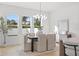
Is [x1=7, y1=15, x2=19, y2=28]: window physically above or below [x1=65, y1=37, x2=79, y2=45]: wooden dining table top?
above

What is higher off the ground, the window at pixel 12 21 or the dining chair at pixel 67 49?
the window at pixel 12 21

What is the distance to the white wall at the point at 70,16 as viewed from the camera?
2.05 metres

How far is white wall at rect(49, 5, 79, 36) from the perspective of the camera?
6.74 feet

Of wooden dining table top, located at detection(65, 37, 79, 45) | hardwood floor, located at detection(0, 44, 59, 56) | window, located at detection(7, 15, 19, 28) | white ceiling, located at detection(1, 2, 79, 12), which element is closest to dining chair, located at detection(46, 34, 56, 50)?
hardwood floor, located at detection(0, 44, 59, 56)

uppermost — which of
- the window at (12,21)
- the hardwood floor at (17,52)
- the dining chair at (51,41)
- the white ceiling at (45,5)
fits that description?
the white ceiling at (45,5)

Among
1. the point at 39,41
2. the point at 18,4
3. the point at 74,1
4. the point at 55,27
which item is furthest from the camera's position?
the point at 39,41

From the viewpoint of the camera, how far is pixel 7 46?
215 cm

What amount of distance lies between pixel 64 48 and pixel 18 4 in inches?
42.8

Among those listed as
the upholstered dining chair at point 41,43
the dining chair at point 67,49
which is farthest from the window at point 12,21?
the dining chair at point 67,49

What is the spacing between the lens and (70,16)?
83.0 inches

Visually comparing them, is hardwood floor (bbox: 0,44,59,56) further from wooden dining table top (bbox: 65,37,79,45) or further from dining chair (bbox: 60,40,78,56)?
wooden dining table top (bbox: 65,37,79,45)

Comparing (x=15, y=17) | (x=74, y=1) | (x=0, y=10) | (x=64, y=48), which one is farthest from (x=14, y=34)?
(x=74, y=1)

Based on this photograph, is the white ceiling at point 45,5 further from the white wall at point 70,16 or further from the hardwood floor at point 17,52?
the hardwood floor at point 17,52

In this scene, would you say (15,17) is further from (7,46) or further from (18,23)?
(7,46)
